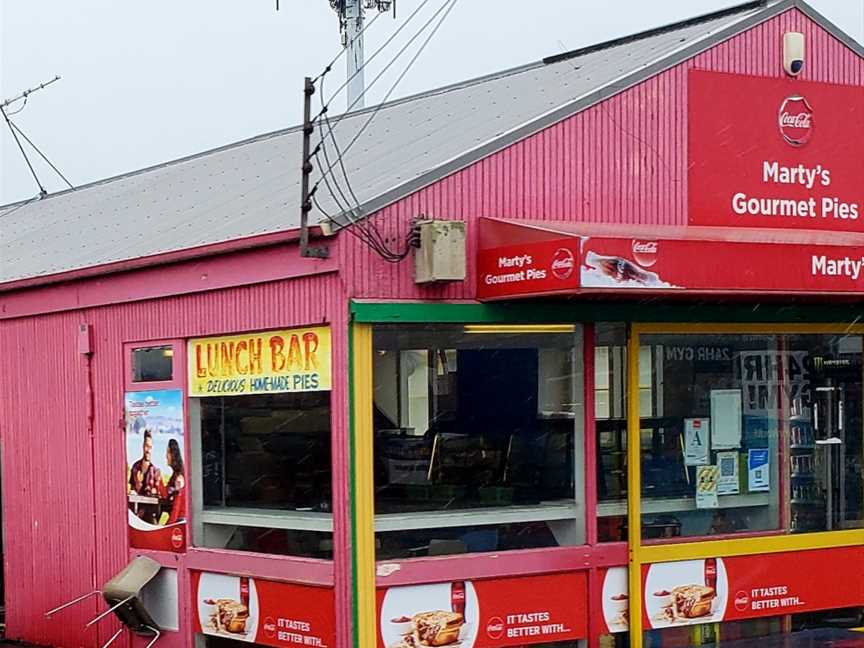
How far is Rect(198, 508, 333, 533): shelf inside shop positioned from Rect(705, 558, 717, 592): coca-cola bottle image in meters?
2.88

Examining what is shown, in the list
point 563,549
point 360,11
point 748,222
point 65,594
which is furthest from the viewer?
point 360,11

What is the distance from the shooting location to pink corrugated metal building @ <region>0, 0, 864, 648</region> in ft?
34.5

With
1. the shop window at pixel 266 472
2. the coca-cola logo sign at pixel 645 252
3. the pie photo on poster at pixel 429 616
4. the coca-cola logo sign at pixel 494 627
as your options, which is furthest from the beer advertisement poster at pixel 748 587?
the coca-cola logo sign at pixel 645 252

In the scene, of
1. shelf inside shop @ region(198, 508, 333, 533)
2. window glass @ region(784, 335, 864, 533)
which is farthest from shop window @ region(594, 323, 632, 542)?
shelf inside shop @ region(198, 508, 333, 533)

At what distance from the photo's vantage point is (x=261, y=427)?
11.4 meters

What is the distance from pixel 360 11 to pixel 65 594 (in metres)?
14.1

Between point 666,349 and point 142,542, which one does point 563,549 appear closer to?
point 666,349

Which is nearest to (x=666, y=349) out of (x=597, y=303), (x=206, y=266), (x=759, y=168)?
(x=597, y=303)

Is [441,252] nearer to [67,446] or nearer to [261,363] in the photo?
[261,363]

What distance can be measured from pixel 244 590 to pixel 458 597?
1.67 meters

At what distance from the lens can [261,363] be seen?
11.3m

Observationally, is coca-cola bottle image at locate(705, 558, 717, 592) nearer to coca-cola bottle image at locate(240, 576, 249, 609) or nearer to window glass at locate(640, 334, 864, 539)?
window glass at locate(640, 334, 864, 539)

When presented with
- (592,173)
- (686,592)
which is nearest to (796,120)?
(592,173)

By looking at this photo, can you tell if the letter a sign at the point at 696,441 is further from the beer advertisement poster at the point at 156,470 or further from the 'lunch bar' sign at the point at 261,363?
the beer advertisement poster at the point at 156,470
